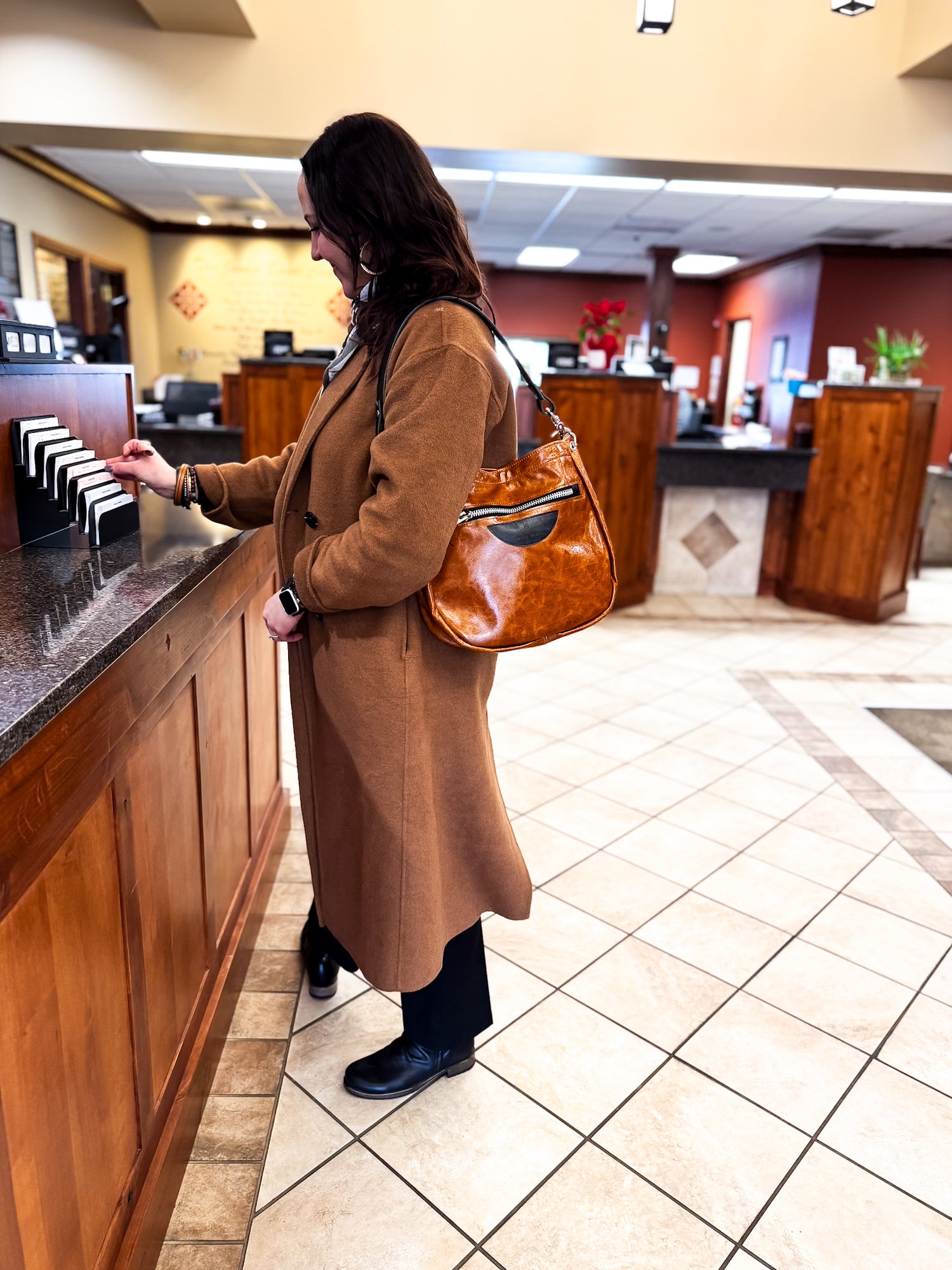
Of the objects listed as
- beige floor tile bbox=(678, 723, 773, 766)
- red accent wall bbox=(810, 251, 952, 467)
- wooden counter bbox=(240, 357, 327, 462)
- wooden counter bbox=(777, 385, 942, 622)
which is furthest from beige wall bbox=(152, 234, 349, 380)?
beige floor tile bbox=(678, 723, 773, 766)

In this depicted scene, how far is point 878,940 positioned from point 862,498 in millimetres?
3879

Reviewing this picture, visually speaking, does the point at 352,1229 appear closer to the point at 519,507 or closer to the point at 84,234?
the point at 519,507

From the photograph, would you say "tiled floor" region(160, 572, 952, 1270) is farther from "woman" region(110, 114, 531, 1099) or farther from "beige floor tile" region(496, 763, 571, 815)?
"woman" region(110, 114, 531, 1099)

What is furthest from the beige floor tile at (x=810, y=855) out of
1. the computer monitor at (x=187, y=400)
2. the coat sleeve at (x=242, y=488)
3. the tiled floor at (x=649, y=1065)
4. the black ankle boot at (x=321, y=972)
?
the computer monitor at (x=187, y=400)

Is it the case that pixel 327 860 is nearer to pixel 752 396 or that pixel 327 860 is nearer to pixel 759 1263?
pixel 759 1263

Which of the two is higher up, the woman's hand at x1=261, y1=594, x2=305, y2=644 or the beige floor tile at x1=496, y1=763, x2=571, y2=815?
the woman's hand at x1=261, y1=594, x2=305, y2=644

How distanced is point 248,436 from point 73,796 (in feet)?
15.9

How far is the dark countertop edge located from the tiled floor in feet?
3.29

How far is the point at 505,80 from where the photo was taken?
432cm

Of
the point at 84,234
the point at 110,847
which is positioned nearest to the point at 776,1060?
the point at 110,847

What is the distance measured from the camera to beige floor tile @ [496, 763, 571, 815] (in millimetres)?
2994

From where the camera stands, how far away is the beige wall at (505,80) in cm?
419

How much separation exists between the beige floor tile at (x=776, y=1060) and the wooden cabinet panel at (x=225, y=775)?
1.04m

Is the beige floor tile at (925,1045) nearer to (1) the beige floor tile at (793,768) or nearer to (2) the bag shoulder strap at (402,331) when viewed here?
(1) the beige floor tile at (793,768)
